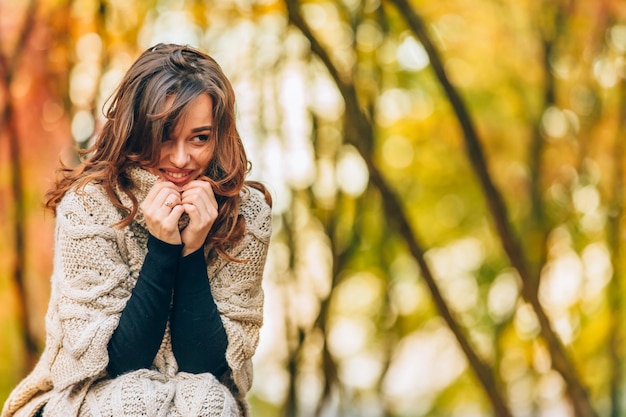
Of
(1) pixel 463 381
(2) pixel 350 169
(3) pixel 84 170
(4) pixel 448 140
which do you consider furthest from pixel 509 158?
(3) pixel 84 170

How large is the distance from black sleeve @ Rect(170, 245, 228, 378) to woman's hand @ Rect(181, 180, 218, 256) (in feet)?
0.15

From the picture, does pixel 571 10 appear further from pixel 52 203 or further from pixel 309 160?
pixel 52 203

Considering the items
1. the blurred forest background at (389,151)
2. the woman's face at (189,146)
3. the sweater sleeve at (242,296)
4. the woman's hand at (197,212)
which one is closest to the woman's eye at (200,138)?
the woman's face at (189,146)

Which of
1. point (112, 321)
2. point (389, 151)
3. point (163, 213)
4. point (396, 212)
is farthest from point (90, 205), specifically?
point (389, 151)

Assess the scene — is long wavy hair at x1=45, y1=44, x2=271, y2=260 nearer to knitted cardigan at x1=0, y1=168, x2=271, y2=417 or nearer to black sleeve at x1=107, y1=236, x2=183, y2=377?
knitted cardigan at x1=0, y1=168, x2=271, y2=417

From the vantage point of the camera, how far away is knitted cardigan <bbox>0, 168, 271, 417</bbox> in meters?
2.66

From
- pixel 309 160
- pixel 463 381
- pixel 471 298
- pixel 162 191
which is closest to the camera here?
pixel 162 191

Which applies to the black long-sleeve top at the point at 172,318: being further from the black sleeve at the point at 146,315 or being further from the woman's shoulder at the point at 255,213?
the woman's shoulder at the point at 255,213

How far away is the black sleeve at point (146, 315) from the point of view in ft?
8.84

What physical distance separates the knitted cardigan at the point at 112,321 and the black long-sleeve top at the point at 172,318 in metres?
0.04

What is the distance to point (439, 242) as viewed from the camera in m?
13.7

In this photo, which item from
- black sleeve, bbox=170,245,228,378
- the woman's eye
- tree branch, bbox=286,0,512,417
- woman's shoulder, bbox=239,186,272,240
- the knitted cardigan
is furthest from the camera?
tree branch, bbox=286,0,512,417

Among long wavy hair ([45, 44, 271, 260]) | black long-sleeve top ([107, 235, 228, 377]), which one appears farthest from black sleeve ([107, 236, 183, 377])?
long wavy hair ([45, 44, 271, 260])

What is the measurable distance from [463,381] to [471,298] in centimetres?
266
